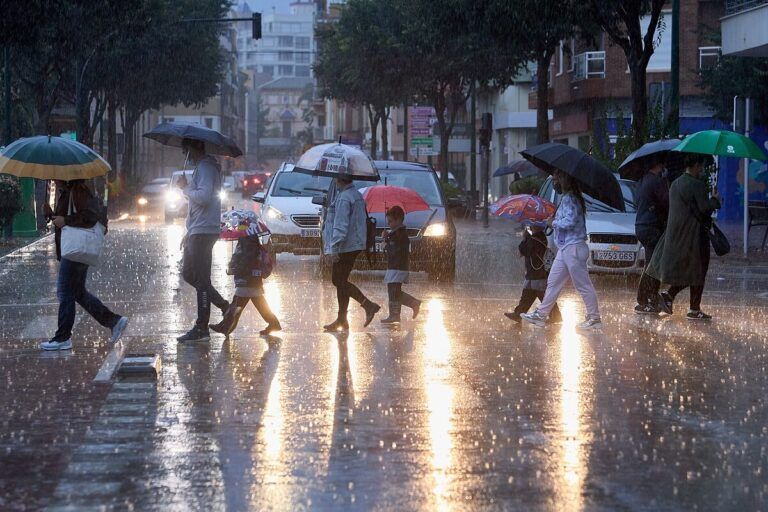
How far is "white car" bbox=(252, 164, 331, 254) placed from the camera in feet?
70.9

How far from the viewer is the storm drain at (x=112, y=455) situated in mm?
6188

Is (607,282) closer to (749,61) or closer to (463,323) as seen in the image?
(463,323)

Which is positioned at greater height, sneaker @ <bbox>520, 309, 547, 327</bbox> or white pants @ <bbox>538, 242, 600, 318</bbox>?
white pants @ <bbox>538, 242, 600, 318</bbox>

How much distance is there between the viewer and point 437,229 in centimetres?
1967

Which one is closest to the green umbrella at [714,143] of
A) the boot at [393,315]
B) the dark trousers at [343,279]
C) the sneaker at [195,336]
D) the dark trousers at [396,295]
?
the dark trousers at [396,295]

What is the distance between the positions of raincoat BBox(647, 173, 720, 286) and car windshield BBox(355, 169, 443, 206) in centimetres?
675

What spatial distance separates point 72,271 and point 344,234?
7.98 ft

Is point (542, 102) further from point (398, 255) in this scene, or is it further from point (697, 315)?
point (398, 255)

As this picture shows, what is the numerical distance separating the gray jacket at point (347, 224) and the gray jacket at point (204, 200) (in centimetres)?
113

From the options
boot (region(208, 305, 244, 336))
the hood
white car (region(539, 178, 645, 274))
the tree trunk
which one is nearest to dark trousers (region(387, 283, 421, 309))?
boot (region(208, 305, 244, 336))

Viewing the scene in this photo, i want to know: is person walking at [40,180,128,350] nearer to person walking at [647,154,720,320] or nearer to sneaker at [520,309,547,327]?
sneaker at [520,309,547,327]

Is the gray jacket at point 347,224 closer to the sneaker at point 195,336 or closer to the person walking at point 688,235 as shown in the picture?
the sneaker at point 195,336

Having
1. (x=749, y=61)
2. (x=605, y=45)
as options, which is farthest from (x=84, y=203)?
(x=605, y=45)

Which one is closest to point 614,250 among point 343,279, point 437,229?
point 437,229
